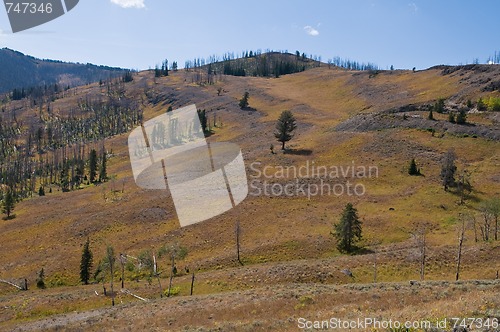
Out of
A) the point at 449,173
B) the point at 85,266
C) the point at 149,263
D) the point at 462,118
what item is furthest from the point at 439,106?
the point at 85,266

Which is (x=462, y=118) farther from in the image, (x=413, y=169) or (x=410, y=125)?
(x=413, y=169)

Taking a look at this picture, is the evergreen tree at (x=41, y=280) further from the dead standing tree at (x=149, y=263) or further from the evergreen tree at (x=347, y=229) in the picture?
the evergreen tree at (x=347, y=229)

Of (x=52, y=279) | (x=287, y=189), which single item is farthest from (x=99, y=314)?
(x=287, y=189)

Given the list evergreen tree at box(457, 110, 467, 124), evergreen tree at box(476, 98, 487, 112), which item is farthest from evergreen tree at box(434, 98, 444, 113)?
evergreen tree at box(457, 110, 467, 124)

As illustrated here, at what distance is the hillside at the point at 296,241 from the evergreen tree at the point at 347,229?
200 centimetres

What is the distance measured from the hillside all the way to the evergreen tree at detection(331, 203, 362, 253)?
2.00m

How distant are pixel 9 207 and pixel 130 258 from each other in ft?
163

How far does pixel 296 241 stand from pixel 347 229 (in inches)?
320

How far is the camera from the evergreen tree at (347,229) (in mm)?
51438

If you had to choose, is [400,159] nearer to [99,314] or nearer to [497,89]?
[497,89]

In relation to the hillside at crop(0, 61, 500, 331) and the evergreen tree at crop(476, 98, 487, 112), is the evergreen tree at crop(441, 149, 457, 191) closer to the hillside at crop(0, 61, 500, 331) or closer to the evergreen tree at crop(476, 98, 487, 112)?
the hillside at crop(0, 61, 500, 331)

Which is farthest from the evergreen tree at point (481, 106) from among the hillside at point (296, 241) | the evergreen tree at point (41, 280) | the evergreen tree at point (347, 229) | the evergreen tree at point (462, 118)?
the evergreen tree at point (41, 280)

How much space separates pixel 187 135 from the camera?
163 metres

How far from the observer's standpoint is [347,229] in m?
51.8
